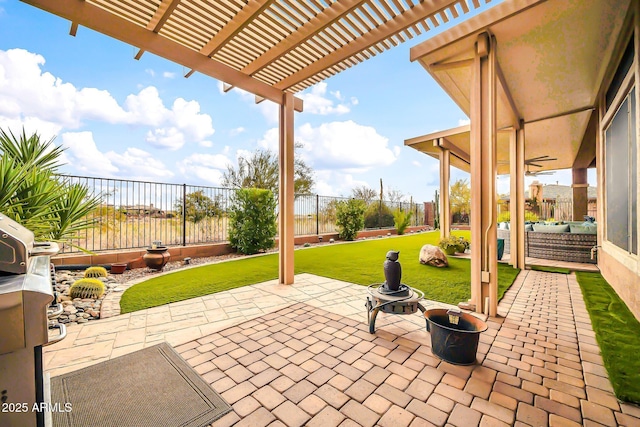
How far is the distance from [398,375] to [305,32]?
3.35 meters

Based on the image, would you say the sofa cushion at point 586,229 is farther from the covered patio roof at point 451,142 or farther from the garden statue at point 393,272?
the garden statue at point 393,272

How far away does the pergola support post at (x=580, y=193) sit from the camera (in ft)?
31.0

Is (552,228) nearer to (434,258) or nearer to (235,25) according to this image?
(434,258)

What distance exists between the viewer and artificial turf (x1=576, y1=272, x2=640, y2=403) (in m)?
1.74

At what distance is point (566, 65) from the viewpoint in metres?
3.48

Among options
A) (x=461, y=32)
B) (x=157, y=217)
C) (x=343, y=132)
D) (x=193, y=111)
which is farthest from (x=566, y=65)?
(x=343, y=132)

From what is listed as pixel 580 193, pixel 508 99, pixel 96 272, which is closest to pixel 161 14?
pixel 96 272

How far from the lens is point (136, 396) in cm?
163

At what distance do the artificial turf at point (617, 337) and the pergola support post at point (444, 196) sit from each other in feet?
12.7

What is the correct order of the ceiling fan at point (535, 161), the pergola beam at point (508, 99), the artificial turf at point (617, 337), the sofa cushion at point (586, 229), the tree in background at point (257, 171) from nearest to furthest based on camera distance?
the artificial turf at point (617, 337)
the pergola beam at point (508, 99)
the sofa cushion at point (586, 229)
the ceiling fan at point (535, 161)
the tree in background at point (257, 171)

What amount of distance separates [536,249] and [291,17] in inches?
286

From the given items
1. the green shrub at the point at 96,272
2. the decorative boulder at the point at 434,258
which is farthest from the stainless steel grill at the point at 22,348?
the decorative boulder at the point at 434,258

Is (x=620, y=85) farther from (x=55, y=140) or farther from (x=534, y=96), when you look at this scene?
(x=55, y=140)

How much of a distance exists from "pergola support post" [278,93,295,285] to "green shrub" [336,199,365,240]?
233 inches
